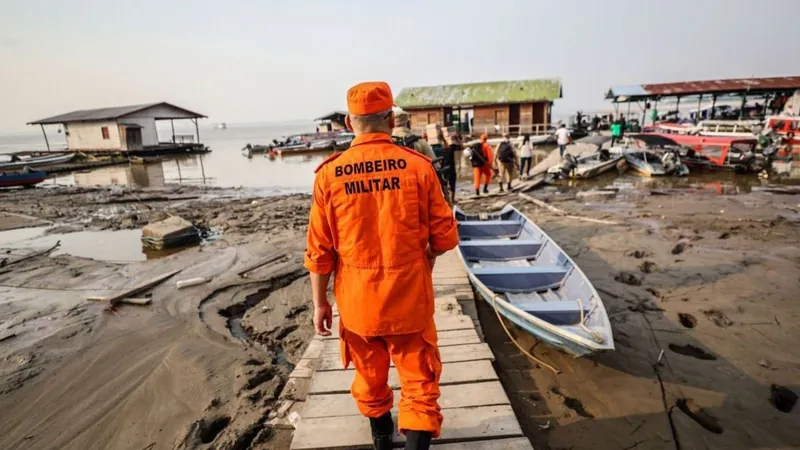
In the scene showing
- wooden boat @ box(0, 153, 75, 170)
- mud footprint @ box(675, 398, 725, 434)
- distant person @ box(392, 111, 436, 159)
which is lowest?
mud footprint @ box(675, 398, 725, 434)

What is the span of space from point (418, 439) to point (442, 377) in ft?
3.83

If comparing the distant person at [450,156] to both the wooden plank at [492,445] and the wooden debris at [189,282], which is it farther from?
the wooden plank at [492,445]

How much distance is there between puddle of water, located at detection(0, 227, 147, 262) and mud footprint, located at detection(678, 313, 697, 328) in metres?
9.52

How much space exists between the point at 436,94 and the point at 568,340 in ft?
111

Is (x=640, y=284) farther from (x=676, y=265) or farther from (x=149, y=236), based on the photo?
(x=149, y=236)

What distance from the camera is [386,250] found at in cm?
182

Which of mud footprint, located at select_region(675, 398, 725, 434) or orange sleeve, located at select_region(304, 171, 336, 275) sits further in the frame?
mud footprint, located at select_region(675, 398, 725, 434)

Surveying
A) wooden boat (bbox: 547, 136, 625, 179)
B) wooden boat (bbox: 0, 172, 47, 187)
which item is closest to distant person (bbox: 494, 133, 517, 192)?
wooden boat (bbox: 547, 136, 625, 179)

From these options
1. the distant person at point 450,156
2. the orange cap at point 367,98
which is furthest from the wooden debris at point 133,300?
the distant person at point 450,156

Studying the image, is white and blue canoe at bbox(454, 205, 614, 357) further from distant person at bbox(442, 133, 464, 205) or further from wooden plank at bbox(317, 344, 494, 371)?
distant person at bbox(442, 133, 464, 205)

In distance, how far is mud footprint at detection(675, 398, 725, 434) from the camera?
3264 millimetres

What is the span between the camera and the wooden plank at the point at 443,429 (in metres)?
Result: 2.48

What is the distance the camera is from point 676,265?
21.6 ft

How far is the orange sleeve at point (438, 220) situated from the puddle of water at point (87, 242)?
8.33 m
